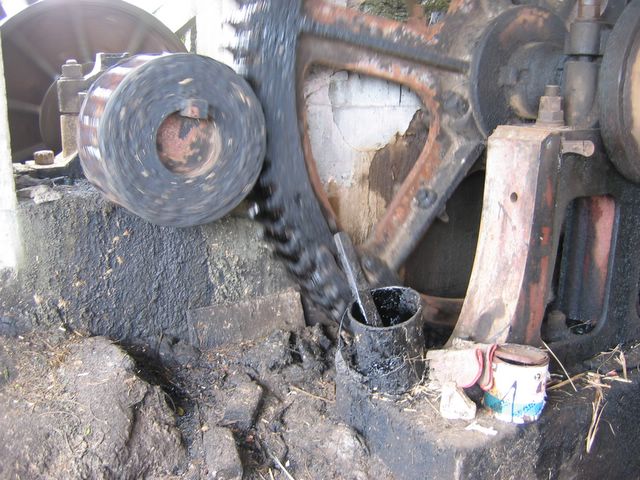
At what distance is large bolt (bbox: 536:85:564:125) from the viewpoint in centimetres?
189

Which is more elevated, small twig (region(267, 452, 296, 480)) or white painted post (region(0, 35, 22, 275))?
white painted post (region(0, 35, 22, 275))

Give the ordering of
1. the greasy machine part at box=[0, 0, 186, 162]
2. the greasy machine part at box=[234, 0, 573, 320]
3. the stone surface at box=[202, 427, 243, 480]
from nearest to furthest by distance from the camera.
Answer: the stone surface at box=[202, 427, 243, 480] → the greasy machine part at box=[234, 0, 573, 320] → the greasy machine part at box=[0, 0, 186, 162]

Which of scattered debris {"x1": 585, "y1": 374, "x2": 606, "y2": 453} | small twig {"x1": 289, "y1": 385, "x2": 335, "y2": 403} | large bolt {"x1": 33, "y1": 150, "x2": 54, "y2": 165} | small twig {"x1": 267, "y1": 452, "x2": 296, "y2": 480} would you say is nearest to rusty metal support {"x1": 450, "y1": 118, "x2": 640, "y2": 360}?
scattered debris {"x1": 585, "y1": 374, "x2": 606, "y2": 453}

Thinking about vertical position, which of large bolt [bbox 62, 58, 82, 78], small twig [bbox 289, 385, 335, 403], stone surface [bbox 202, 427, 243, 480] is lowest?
stone surface [bbox 202, 427, 243, 480]

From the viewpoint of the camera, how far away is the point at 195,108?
5.58 feet

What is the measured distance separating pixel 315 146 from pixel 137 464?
1.20 meters

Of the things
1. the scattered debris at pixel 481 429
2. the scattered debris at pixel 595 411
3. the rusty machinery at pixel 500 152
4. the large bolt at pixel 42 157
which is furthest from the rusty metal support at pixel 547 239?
the large bolt at pixel 42 157

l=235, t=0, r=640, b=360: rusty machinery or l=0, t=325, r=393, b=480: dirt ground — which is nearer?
l=0, t=325, r=393, b=480: dirt ground

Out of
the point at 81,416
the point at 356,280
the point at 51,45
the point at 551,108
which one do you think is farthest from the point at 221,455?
the point at 51,45

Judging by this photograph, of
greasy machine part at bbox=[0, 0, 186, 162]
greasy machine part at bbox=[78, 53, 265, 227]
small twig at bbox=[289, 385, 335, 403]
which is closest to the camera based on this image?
greasy machine part at bbox=[78, 53, 265, 227]

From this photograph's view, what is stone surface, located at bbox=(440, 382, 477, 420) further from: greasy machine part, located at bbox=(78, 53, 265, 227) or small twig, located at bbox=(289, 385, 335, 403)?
greasy machine part, located at bbox=(78, 53, 265, 227)

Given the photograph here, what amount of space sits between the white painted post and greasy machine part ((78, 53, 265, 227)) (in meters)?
0.24

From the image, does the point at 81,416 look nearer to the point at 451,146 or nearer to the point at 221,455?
the point at 221,455

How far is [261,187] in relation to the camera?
6.31ft
